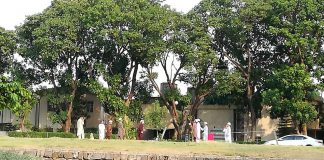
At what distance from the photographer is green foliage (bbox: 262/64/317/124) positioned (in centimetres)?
3934

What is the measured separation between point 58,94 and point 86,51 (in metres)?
5.04

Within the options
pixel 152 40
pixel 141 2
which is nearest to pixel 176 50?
pixel 152 40

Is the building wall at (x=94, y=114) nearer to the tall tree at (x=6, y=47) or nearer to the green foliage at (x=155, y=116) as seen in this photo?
the tall tree at (x=6, y=47)

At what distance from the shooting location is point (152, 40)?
138ft

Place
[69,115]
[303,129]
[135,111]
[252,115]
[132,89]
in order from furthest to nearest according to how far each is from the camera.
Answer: [69,115] → [132,89] → [135,111] → [252,115] → [303,129]

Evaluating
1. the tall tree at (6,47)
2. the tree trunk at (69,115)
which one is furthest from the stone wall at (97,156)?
the tall tree at (6,47)

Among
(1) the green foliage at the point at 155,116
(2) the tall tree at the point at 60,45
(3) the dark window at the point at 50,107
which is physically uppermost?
(2) the tall tree at the point at 60,45

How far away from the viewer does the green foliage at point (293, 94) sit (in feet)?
129

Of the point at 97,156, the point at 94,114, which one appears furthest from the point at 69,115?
the point at 97,156

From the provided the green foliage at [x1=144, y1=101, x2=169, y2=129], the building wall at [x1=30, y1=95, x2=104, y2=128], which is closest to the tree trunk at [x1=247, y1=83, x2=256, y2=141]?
the green foliage at [x1=144, y1=101, x2=169, y2=129]

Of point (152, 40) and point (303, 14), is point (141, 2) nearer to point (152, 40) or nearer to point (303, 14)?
point (152, 40)

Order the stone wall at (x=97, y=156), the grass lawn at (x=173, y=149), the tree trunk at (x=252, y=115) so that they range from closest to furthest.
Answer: the stone wall at (x=97, y=156) → the grass lawn at (x=173, y=149) → the tree trunk at (x=252, y=115)

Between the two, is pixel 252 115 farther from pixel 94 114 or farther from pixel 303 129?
pixel 94 114

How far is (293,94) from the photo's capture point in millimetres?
39938
